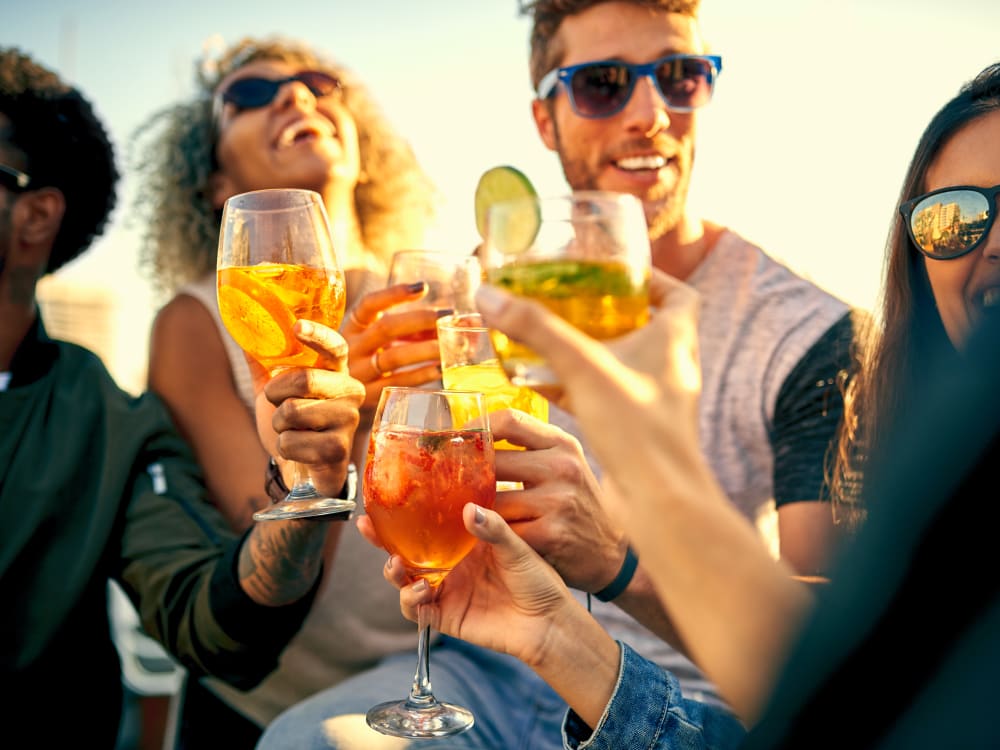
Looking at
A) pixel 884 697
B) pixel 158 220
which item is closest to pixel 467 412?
pixel 884 697

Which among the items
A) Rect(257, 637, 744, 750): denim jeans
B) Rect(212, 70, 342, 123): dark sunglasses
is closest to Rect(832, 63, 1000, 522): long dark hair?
Rect(257, 637, 744, 750): denim jeans

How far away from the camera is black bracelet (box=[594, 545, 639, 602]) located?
2.08 metres

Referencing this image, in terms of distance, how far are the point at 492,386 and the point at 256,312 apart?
0.57m

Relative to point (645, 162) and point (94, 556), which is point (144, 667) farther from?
point (645, 162)

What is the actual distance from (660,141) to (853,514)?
5.08ft

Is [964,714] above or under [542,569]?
above

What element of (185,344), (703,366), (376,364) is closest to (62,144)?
(185,344)

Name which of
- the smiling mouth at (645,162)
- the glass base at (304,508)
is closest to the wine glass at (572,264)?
the glass base at (304,508)

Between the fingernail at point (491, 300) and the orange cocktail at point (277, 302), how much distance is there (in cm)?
94

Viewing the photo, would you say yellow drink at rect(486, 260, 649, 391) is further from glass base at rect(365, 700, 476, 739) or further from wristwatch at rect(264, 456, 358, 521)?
wristwatch at rect(264, 456, 358, 521)

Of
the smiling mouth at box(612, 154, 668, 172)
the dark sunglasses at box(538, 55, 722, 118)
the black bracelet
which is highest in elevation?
the dark sunglasses at box(538, 55, 722, 118)

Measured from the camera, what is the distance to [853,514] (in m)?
2.36

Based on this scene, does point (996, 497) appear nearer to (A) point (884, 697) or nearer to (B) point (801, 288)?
(A) point (884, 697)

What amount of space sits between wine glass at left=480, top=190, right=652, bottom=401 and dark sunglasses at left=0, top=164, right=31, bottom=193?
111 inches
